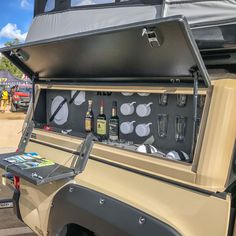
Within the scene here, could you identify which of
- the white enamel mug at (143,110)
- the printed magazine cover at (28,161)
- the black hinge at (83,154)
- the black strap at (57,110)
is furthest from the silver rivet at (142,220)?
the black strap at (57,110)

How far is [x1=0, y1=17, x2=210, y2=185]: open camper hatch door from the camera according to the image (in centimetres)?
179

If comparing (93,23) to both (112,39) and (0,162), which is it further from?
(0,162)

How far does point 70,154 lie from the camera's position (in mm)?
2562

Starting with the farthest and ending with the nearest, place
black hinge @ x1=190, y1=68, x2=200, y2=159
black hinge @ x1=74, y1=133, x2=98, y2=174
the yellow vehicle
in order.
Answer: black hinge @ x1=74, y1=133, x2=98, y2=174 < black hinge @ x1=190, y1=68, x2=200, y2=159 < the yellow vehicle

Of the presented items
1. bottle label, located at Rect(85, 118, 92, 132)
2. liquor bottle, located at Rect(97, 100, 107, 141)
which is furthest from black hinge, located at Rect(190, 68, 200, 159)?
bottle label, located at Rect(85, 118, 92, 132)

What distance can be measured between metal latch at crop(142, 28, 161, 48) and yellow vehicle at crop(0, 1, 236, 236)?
11 mm

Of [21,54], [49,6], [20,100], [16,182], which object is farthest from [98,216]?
[20,100]

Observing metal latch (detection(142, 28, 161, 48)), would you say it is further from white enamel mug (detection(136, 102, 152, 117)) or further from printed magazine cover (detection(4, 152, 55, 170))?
printed magazine cover (detection(4, 152, 55, 170))

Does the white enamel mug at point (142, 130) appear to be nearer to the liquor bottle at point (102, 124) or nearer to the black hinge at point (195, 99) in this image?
the liquor bottle at point (102, 124)

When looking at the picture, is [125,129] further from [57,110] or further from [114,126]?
[57,110]

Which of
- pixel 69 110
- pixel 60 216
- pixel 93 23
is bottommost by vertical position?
pixel 60 216

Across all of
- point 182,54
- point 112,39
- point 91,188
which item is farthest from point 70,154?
point 182,54

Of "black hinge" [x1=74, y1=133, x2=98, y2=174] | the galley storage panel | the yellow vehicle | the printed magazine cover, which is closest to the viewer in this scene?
the yellow vehicle

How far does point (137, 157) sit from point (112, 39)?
0.70 metres
